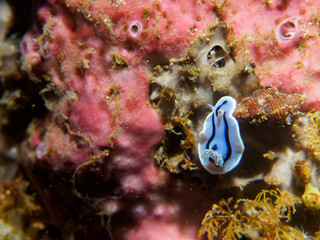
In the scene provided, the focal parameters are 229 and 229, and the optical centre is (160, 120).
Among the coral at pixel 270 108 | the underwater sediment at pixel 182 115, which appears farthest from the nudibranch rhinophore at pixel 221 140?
the coral at pixel 270 108

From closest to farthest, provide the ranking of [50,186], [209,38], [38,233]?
[209,38] → [50,186] → [38,233]

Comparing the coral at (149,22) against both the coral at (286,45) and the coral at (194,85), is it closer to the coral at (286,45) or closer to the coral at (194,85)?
the coral at (194,85)

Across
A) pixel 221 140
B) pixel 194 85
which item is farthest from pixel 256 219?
pixel 194 85

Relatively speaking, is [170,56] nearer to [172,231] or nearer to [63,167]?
[63,167]

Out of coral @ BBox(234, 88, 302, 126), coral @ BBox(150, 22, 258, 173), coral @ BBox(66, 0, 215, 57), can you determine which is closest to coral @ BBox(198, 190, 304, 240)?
coral @ BBox(150, 22, 258, 173)

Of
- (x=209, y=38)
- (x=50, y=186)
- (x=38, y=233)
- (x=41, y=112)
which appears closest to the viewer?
(x=209, y=38)

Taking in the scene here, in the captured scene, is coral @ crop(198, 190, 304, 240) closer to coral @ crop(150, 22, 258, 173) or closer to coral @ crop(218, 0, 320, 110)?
coral @ crop(150, 22, 258, 173)

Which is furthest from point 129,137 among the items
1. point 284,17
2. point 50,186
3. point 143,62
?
point 284,17
